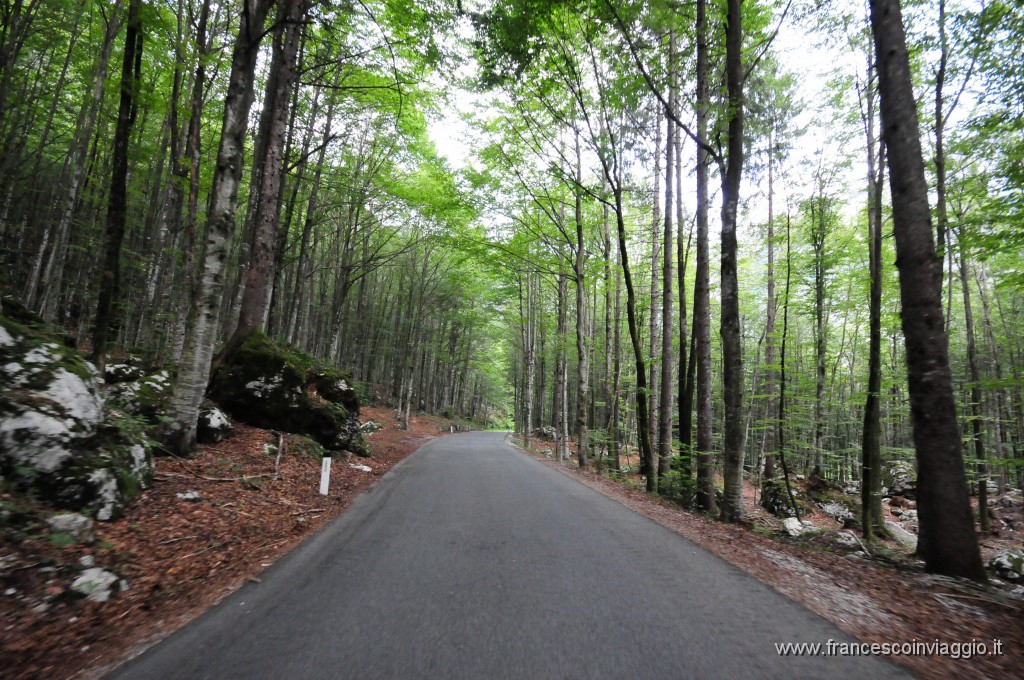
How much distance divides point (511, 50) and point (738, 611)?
1041cm

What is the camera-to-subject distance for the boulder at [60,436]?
3.72 metres

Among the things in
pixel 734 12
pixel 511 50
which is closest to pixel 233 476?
pixel 511 50

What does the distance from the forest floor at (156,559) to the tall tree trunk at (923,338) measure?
21.6 feet

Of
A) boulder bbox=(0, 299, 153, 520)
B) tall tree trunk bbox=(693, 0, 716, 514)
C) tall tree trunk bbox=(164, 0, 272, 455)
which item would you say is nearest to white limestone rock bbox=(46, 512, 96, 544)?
boulder bbox=(0, 299, 153, 520)

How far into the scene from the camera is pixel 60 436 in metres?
4.02

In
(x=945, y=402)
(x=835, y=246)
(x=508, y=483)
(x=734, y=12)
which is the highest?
(x=734, y=12)

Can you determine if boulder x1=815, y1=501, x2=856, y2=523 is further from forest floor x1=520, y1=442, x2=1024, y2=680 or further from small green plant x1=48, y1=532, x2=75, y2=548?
small green plant x1=48, y1=532, x2=75, y2=548

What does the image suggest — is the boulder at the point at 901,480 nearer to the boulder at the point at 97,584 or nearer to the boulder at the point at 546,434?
the boulder at the point at 546,434

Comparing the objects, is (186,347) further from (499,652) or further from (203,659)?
(499,652)

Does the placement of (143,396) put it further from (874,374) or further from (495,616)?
(874,374)

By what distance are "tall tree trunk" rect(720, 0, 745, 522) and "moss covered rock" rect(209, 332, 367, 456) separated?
27.8ft

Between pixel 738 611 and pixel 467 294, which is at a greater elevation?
pixel 467 294

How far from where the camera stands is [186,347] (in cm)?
659

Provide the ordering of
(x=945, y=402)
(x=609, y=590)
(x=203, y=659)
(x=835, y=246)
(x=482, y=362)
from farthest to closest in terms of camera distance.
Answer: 1. (x=482, y=362)
2. (x=835, y=246)
3. (x=945, y=402)
4. (x=609, y=590)
5. (x=203, y=659)
